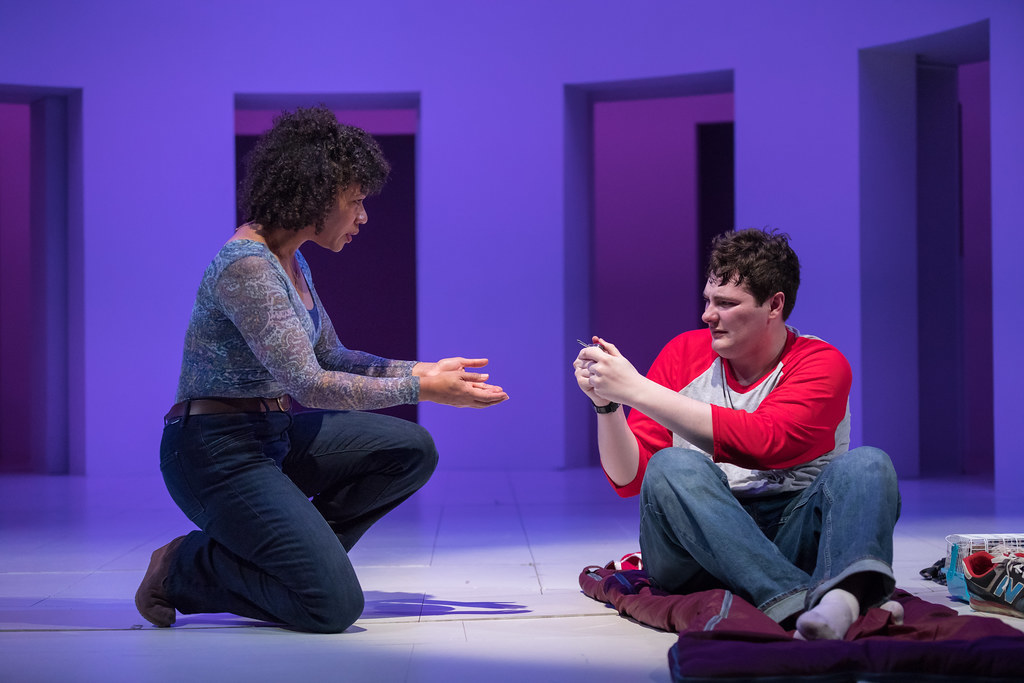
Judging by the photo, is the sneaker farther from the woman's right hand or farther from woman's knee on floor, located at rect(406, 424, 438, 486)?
woman's knee on floor, located at rect(406, 424, 438, 486)

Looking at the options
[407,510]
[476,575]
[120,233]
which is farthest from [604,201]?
[476,575]

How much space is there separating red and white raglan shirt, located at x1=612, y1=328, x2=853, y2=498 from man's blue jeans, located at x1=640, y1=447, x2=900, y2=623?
0.07 meters

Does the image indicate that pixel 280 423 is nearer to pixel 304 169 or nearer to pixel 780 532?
pixel 304 169

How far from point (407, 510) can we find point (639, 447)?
239 cm

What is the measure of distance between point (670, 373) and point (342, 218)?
0.85m

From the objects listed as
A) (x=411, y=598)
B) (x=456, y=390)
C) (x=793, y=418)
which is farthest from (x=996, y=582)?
(x=411, y=598)

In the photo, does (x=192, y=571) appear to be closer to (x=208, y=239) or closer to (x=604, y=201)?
(x=208, y=239)

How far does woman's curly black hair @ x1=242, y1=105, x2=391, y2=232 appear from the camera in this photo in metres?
2.38

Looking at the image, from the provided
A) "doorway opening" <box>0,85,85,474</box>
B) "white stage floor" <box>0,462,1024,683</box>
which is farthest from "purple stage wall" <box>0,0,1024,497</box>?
"white stage floor" <box>0,462,1024,683</box>

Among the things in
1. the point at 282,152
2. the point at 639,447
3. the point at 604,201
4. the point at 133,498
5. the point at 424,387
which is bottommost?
the point at 133,498

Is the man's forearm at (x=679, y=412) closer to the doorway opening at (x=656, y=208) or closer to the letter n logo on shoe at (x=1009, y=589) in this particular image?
the letter n logo on shoe at (x=1009, y=589)

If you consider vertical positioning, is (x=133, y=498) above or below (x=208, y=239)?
below

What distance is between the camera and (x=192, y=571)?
2342 mm

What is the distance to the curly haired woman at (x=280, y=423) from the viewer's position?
2.22 m
